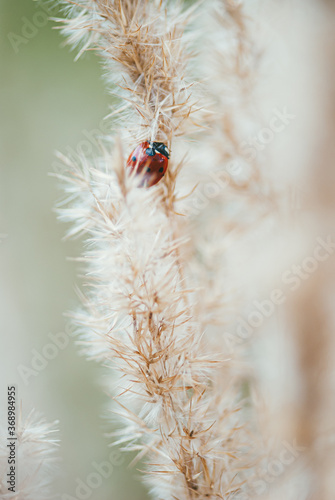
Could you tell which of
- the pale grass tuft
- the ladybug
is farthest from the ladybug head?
the pale grass tuft

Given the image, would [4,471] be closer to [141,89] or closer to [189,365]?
[189,365]

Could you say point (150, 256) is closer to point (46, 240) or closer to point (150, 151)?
point (150, 151)

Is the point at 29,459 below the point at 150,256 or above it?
below

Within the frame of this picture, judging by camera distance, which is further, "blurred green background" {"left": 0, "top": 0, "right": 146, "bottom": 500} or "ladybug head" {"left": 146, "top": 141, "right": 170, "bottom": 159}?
"blurred green background" {"left": 0, "top": 0, "right": 146, "bottom": 500}

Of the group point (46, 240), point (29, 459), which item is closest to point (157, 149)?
point (29, 459)

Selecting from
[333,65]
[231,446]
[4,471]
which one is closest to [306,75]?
[333,65]

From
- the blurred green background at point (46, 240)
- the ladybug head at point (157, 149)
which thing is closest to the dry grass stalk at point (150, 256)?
the ladybug head at point (157, 149)

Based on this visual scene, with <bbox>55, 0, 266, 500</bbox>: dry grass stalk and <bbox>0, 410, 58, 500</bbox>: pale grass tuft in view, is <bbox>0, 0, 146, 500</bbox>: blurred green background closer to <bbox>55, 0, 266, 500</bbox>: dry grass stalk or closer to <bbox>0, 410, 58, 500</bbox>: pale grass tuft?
<bbox>0, 410, 58, 500</bbox>: pale grass tuft

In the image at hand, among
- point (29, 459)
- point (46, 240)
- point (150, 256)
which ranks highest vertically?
point (46, 240)
